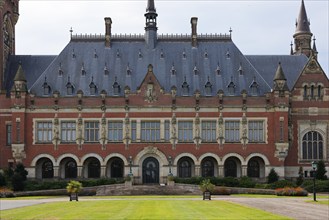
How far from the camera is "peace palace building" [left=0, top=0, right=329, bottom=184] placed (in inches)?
3081

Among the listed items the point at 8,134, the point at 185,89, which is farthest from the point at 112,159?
the point at 8,134

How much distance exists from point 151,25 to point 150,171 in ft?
65.8

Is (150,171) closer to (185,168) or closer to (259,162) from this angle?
(185,168)

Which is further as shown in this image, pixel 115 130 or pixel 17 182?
pixel 115 130

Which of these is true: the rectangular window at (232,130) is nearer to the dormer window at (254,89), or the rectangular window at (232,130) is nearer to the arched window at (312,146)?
the dormer window at (254,89)

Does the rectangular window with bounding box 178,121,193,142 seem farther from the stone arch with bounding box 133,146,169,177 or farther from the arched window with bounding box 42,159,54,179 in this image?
the arched window with bounding box 42,159,54,179

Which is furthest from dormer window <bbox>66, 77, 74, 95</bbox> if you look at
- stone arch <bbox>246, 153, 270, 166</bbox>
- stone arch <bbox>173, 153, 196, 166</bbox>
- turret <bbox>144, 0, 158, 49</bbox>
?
stone arch <bbox>246, 153, 270, 166</bbox>

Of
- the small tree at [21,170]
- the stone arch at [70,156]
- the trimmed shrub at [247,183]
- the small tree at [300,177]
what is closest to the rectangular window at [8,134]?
the small tree at [21,170]

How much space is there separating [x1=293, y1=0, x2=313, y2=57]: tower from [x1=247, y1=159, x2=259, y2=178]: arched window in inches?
830

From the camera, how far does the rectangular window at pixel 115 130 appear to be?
3103 inches

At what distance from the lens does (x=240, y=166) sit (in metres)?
79.4

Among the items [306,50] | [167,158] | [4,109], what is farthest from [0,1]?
[306,50]

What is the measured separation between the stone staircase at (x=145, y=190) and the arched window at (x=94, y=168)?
10.7 meters

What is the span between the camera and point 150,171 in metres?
78.7
